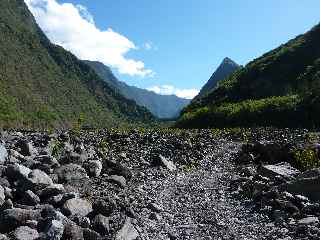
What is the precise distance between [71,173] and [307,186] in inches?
329

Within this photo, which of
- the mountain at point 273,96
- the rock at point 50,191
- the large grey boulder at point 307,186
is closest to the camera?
the rock at point 50,191

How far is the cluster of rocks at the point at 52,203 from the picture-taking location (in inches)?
486

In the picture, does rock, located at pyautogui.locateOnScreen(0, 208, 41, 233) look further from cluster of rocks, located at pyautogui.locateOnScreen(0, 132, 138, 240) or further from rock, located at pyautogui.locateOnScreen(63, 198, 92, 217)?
rock, located at pyautogui.locateOnScreen(63, 198, 92, 217)

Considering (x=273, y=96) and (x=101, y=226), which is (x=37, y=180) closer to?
(x=101, y=226)

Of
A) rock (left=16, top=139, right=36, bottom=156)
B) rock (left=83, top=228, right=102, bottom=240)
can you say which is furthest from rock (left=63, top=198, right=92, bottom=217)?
rock (left=16, top=139, right=36, bottom=156)

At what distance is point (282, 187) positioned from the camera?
18.9 metres

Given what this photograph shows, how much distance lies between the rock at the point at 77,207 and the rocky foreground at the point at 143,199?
0.9 inches

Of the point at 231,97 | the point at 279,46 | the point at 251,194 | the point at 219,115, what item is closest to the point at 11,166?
the point at 251,194

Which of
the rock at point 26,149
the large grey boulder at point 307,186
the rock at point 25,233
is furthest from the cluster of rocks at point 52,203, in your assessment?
the large grey boulder at point 307,186

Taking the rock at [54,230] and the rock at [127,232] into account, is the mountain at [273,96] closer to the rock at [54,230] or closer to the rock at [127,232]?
the rock at [127,232]

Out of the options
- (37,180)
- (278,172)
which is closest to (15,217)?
(37,180)

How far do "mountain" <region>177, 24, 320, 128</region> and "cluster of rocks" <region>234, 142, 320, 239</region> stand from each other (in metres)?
37.7

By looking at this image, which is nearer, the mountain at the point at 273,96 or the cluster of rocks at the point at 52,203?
the cluster of rocks at the point at 52,203

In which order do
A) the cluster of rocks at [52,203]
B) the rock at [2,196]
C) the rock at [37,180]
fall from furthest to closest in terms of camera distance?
the rock at [37,180]
the rock at [2,196]
the cluster of rocks at [52,203]
